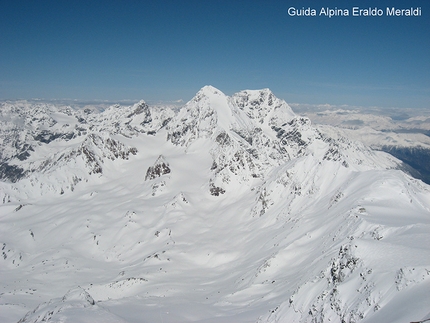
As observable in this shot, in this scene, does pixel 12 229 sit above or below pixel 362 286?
below

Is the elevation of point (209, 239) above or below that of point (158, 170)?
below

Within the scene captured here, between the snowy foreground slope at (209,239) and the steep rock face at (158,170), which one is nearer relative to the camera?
the snowy foreground slope at (209,239)

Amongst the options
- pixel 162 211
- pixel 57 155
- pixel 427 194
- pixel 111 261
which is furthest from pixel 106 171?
pixel 427 194

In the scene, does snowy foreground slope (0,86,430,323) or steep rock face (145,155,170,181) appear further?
steep rock face (145,155,170,181)

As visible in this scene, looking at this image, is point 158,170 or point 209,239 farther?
point 158,170

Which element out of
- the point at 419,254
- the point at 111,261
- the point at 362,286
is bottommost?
the point at 111,261

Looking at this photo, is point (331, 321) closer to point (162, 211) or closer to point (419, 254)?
point (419, 254)

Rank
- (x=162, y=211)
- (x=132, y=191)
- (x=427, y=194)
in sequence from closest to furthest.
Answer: (x=427, y=194)
(x=162, y=211)
(x=132, y=191)

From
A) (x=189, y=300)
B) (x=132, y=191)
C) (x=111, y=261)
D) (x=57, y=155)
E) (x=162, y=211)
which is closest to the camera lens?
(x=189, y=300)
